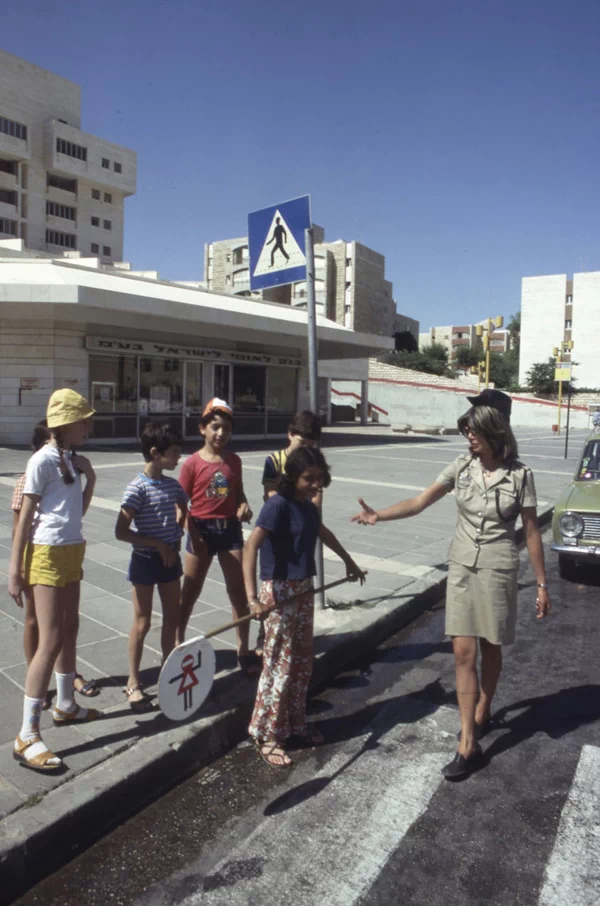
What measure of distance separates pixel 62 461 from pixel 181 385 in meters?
18.5

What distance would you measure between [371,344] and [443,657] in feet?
66.3

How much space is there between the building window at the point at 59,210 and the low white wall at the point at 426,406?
111 ft

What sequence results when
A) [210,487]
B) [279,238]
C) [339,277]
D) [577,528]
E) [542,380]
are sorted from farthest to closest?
[339,277] < [542,380] < [577,528] < [279,238] < [210,487]

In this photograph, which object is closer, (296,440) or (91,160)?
(296,440)

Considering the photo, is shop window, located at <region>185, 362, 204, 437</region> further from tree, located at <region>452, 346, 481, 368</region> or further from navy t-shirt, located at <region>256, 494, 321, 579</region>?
tree, located at <region>452, 346, 481, 368</region>

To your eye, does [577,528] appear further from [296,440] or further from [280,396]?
[280,396]

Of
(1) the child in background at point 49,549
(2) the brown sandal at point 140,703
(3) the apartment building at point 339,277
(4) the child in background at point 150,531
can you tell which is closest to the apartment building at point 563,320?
(3) the apartment building at point 339,277

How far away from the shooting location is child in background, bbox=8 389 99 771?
2936mm

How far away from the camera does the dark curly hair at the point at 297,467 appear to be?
3.12 m

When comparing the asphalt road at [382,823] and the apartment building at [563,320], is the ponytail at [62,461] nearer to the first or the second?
A: the asphalt road at [382,823]

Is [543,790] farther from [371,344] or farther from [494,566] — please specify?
[371,344]

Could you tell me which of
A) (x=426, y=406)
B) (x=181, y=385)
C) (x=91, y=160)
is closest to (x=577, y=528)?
(x=181, y=385)

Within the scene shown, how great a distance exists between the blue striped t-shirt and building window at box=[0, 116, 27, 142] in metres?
65.7

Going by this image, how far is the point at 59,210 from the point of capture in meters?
63.2
